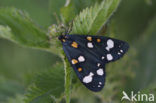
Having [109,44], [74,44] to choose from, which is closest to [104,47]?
[109,44]

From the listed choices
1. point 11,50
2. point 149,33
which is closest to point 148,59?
point 149,33

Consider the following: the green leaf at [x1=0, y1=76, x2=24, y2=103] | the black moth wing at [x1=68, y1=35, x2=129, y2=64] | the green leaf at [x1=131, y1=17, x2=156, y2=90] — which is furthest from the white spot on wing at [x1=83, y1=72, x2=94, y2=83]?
the green leaf at [x1=131, y1=17, x2=156, y2=90]

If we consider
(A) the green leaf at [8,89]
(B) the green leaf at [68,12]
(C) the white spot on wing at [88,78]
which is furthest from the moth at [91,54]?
(A) the green leaf at [8,89]

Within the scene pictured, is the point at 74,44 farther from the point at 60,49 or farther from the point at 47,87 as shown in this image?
the point at 47,87

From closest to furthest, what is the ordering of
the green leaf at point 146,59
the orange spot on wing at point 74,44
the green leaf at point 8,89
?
1. the orange spot on wing at point 74,44
2. the green leaf at point 8,89
3. the green leaf at point 146,59

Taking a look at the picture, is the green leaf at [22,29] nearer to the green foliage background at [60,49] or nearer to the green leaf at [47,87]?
the green foliage background at [60,49]

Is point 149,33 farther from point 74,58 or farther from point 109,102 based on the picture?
point 74,58

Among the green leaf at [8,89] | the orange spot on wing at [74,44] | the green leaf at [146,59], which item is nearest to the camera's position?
the orange spot on wing at [74,44]
